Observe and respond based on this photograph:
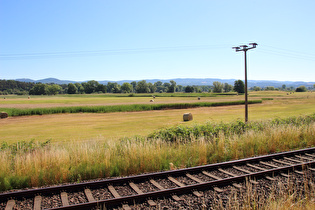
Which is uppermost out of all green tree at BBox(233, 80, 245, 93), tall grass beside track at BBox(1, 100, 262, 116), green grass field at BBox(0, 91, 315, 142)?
green tree at BBox(233, 80, 245, 93)

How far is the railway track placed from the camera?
20.2 ft

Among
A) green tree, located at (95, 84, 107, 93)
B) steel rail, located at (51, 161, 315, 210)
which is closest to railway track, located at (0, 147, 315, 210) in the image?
steel rail, located at (51, 161, 315, 210)

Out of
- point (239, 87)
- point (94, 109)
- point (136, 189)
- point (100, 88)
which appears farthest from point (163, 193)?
point (100, 88)

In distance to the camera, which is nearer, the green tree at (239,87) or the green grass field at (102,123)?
the green grass field at (102,123)

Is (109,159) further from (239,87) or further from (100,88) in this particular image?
(100,88)

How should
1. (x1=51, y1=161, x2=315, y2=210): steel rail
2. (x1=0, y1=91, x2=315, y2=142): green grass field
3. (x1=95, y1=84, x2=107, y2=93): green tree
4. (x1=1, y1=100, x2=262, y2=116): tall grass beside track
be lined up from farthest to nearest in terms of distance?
1. (x1=95, y1=84, x2=107, y2=93): green tree
2. (x1=1, y1=100, x2=262, y2=116): tall grass beside track
3. (x1=0, y1=91, x2=315, y2=142): green grass field
4. (x1=51, y1=161, x2=315, y2=210): steel rail

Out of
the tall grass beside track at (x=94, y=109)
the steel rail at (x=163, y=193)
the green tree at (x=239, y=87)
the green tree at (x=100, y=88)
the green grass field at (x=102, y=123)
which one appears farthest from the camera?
the green tree at (x=100, y=88)

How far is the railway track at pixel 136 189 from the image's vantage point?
614 centimetres

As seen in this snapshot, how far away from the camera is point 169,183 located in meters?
7.51

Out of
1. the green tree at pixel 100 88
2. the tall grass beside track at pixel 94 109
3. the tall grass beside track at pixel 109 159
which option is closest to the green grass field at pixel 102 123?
the tall grass beside track at pixel 94 109

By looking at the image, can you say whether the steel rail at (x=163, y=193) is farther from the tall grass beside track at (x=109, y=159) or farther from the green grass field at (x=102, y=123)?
the green grass field at (x=102, y=123)

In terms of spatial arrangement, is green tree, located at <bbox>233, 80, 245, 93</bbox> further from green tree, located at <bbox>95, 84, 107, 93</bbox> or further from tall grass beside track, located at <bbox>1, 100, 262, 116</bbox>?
green tree, located at <bbox>95, 84, 107, 93</bbox>

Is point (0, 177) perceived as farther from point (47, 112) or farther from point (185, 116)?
point (47, 112)

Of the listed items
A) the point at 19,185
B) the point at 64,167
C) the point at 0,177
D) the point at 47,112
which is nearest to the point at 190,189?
the point at 64,167
